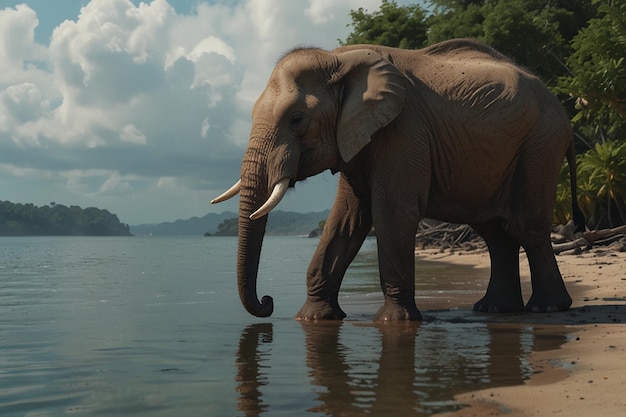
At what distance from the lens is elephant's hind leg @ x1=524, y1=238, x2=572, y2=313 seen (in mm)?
10477

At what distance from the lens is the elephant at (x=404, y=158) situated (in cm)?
920

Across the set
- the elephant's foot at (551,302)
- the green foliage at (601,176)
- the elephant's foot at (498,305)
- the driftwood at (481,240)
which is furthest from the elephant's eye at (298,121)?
the green foliage at (601,176)

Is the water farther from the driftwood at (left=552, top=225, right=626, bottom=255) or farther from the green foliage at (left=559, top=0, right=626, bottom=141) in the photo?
the driftwood at (left=552, top=225, right=626, bottom=255)

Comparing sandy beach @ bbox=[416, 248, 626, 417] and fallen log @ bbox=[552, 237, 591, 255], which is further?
fallen log @ bbox=[552, 237, 591, 255]

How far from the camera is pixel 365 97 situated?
9.38 meters

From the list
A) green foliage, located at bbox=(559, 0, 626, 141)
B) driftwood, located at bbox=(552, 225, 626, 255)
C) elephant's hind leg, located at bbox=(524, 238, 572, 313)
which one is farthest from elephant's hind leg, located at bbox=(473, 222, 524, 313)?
driftwood, located at bbox=(552, 225, 626, 255)

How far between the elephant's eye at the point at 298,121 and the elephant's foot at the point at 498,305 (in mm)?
3412

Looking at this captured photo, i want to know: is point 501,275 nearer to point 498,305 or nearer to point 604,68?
point 498,305

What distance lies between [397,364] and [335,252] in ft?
12.1

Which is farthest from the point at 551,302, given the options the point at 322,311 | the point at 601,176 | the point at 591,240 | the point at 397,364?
the point at 601,176

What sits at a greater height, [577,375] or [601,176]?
[601,176]

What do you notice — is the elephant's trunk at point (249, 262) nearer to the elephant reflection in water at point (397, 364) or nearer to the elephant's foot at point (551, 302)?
the elephant reflection in water at point (397, 364)

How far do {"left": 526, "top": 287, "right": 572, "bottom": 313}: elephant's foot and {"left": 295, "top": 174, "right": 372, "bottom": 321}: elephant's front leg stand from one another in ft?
7.31

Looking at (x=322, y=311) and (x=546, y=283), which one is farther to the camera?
(x=546, y=283)
